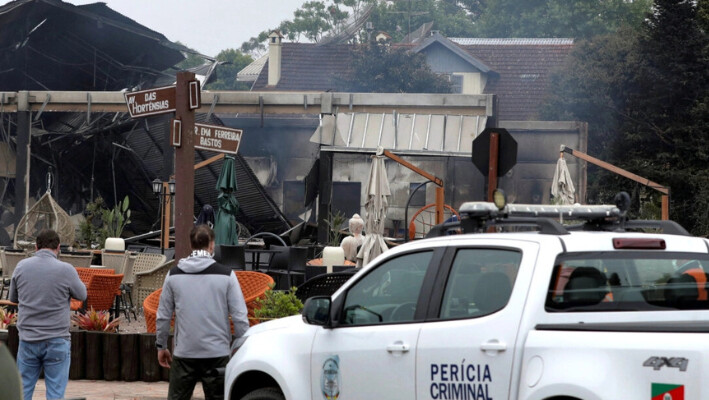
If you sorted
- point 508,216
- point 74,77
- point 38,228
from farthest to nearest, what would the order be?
1. point 74,77
2. point 38,228
3. point 508,216

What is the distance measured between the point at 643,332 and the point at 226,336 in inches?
131

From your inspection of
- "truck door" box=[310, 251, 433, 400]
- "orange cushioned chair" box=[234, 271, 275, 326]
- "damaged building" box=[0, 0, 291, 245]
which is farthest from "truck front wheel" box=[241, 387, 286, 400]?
"damaged building" box=[0, 0, 291, 245]

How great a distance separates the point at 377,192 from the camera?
1745 centimetres

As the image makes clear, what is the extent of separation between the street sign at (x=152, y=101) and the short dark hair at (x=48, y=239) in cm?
294

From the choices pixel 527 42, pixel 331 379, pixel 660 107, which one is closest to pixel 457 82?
pixel 527 42

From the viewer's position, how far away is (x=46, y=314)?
314 inches

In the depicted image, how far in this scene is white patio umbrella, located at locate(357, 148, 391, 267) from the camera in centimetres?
1656

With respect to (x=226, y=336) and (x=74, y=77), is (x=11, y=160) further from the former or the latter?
(x=226, y=336)

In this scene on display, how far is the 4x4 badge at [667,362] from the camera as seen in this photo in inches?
179

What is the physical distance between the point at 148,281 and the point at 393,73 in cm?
3917

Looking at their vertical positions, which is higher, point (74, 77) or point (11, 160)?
point (74, 77)

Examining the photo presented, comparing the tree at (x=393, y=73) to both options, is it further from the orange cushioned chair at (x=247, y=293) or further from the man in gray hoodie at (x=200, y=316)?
the man in gray hoodie at (x=200, y=316)

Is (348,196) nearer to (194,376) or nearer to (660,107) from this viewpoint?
(660,107)

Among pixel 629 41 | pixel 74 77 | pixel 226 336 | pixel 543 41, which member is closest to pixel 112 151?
pixel 74 77
